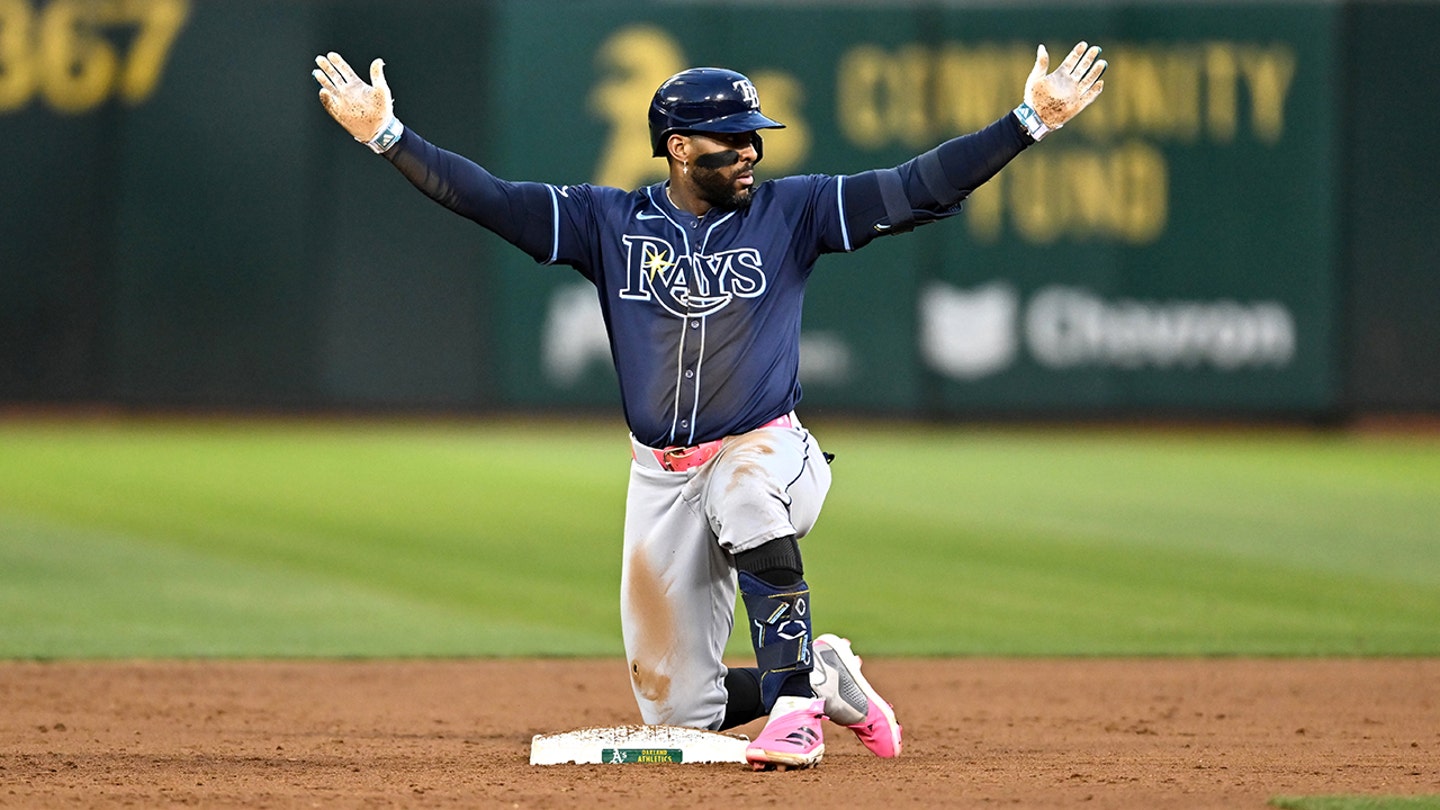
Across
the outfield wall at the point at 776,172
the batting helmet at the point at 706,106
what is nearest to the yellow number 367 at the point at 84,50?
the outfield wall at the point at 776,172

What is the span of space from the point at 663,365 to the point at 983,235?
11.5 meters

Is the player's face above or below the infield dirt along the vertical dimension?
above

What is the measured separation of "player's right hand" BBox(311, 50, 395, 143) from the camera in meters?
4.96

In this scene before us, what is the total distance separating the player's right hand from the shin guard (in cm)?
145

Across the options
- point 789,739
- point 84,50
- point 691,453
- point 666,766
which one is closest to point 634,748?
point 666,766

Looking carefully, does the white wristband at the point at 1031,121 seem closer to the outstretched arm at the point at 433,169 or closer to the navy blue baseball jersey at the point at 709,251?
the navy blue baseball jersey at the point at 709,251

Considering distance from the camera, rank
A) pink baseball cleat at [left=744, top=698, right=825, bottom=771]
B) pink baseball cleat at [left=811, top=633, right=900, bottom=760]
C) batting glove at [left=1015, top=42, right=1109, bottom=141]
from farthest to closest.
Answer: pink baseball cleat at [left=811, top=633, right=900, bottom=760], batting glove at [left=1015, top=42, right=1109, bottom=141], pink baseball cleat at [left=744, top=698, right=825, bottom=771]

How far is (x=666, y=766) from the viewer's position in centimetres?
486

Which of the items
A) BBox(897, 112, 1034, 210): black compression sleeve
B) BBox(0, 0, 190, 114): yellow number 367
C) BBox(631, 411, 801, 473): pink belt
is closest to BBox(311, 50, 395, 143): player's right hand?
BBox(631, 411, 801, 473): pink belt

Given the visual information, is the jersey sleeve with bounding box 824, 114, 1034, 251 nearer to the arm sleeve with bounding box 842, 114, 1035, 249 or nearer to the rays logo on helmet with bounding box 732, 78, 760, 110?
the arm sleeve with bounding box 842, 114, 1035, 249

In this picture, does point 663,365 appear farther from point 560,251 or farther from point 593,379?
point 593,379

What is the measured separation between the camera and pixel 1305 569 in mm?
9305

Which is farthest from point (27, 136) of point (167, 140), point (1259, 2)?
point (1259, 2)

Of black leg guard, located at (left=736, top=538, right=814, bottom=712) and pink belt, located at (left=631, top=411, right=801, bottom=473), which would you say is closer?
black leg guard, located at (left=736, top=538, right=814, bottom=712)
